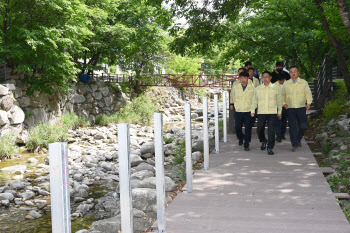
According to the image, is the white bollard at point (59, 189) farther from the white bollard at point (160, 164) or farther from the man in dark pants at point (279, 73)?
the man in dark pants at point (279, 73)

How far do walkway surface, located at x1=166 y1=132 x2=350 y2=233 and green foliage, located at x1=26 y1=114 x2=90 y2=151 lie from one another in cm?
847

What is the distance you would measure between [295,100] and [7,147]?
32.1ft

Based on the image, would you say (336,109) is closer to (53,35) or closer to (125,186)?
(125,186)

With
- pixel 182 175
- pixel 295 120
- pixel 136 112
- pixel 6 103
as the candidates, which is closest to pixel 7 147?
pixel 6 103

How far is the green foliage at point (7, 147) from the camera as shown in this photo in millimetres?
12977

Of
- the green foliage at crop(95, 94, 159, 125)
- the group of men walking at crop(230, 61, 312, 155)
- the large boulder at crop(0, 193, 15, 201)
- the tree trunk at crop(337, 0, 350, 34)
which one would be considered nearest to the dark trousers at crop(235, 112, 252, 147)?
the group of men walking at crop(230, 61, 312, 155)

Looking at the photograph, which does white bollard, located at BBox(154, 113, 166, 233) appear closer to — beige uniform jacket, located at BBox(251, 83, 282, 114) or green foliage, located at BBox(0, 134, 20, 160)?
beige uniform jacket, located at BBox(251, 83, 282, 114)

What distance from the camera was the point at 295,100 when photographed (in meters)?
8.21

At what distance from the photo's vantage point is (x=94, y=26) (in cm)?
2045

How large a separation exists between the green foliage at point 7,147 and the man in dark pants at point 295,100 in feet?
31.3

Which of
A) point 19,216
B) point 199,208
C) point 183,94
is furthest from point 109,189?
point 183,94

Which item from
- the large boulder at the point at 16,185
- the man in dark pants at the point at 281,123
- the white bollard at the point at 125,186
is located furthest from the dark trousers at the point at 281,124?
the white bollard at the point at 125,186

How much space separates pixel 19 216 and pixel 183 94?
94.3ft

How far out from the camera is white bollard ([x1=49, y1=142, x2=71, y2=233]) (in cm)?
201
